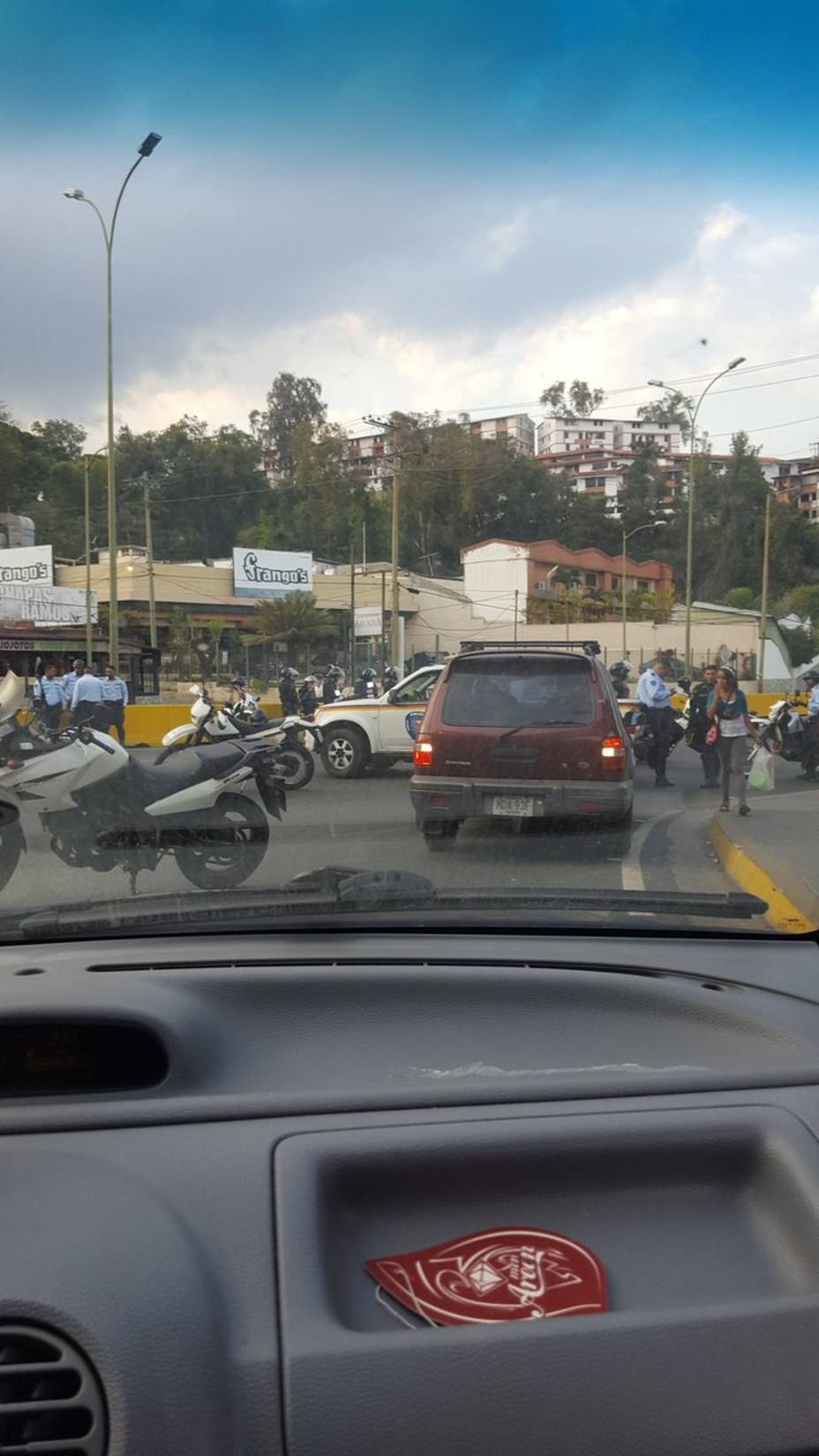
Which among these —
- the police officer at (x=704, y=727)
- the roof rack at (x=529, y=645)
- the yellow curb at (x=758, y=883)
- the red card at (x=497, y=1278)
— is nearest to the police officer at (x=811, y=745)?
the yellow curb at (x=758, y=883)

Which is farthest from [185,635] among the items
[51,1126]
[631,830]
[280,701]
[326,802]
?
[51,1126]

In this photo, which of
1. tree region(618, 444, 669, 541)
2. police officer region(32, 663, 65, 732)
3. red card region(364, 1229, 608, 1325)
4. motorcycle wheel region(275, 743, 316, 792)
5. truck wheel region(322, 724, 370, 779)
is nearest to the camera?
red card region(364, 1229, 608, 1325)

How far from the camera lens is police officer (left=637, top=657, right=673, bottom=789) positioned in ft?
31.8

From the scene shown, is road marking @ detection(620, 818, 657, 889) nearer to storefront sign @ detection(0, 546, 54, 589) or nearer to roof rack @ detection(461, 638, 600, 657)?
roof rack @ detection(461, 638, 600, 657)

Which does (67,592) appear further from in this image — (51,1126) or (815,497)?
(51,1126)

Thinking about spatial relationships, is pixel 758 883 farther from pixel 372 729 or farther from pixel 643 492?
pixel 372 729

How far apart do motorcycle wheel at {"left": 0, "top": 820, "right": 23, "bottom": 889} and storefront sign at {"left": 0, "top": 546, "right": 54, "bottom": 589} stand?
2184 mm

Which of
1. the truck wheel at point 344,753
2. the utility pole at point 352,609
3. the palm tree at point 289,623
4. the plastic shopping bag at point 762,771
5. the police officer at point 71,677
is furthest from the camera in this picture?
the palm tree at point 289,623

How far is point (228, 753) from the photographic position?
23.1ft

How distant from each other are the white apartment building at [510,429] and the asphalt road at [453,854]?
185cm

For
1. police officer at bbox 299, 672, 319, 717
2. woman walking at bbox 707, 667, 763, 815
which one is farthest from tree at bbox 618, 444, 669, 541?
police officer at bbox 299, 672, 319, 717

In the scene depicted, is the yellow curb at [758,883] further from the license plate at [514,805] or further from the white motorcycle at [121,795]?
the white motorcycle at [121,795]

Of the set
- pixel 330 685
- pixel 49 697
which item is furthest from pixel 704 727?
pixel 49 697

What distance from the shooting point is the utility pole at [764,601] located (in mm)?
7299
